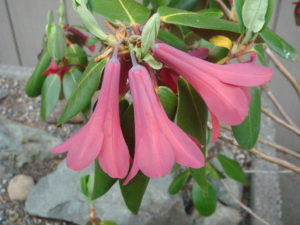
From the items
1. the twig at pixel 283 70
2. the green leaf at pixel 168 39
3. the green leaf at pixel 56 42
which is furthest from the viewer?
the twig at pixel 283 70

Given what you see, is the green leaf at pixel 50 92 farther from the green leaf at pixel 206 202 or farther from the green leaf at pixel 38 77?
the green leaf at pixel 206 202

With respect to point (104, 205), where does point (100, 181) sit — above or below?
above

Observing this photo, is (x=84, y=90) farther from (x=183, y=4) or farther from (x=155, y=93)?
(x=183, y=4)

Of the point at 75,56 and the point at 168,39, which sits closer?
the point at 168,39

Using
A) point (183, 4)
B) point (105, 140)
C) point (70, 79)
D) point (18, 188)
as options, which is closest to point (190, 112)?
point (105, 140)

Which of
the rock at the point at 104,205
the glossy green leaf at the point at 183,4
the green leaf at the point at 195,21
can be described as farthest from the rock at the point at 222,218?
the green leaf at the point at 195,21

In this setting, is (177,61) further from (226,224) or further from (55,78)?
(226,224)

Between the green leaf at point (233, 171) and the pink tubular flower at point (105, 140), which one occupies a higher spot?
the pink tubular flower at point (105, 140)
